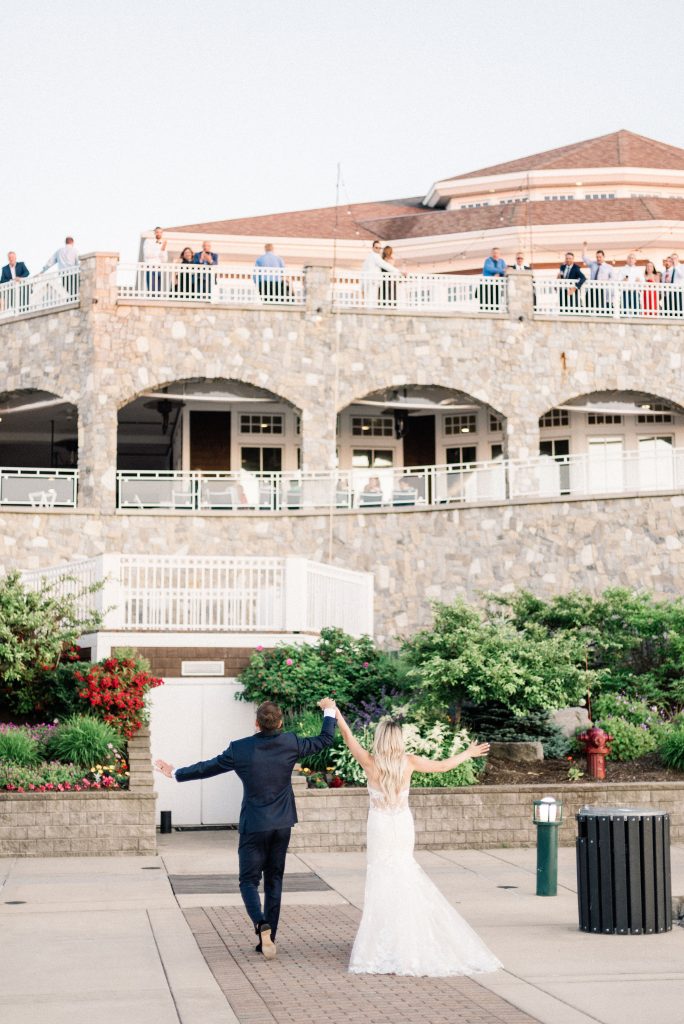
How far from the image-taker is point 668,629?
71.4ft

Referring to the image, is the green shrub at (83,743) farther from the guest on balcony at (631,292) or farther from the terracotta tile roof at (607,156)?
the terracotta tile roof at (607,156)

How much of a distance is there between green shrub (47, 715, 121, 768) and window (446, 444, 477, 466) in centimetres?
1898

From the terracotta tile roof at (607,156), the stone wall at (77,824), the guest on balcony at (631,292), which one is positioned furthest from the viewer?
the terracotta tile roof at (607,156)

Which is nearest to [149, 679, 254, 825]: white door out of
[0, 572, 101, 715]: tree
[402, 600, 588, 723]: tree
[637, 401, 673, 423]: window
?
[0, 572, 101, 715]: tree

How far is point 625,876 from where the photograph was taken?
435 inches

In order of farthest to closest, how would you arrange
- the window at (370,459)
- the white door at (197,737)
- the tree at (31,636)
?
the window at (370,459) → the white door at (197,737) → the tree at (31,636)

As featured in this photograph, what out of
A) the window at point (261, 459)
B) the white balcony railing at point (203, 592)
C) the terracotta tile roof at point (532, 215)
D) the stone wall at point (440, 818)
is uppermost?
the terracotta tile roof at point (532, 215)

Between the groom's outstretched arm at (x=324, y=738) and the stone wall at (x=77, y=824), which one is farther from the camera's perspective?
the stone wall at (x=77, y=824)

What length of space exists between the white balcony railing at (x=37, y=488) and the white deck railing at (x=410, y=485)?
109 centimetres

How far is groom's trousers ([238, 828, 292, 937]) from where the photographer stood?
10.1 metres

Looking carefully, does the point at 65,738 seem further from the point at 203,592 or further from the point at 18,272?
the point at 18,272

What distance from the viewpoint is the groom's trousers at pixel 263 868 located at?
10094mm

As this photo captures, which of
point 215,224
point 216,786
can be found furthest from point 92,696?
point 215,224

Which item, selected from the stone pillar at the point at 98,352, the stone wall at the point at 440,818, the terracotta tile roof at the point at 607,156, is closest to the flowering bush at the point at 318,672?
the stone wall at the point at 440,818
